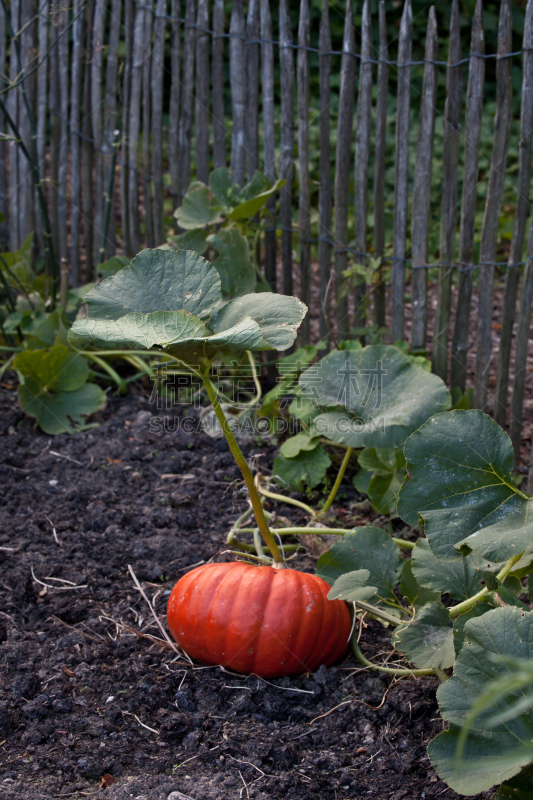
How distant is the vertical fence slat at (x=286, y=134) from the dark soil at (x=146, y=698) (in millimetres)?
1328

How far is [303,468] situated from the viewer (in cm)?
219

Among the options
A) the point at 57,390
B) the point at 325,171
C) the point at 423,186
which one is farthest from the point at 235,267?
the point at 57,390

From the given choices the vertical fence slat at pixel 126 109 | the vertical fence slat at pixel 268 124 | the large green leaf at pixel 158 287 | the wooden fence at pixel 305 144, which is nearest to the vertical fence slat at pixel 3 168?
the wooden fence at pixel 305 144

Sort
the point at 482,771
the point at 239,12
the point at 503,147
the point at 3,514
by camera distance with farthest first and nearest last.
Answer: the point at 239,12
the point at 503,147
the point at 3,514
the point at 482,771

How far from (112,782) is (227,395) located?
1.86 metres

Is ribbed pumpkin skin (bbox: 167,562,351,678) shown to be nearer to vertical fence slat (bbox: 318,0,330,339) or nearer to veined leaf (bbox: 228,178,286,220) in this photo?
vertical fence slat (bbox: 318,0,330,339)

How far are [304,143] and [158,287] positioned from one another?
1.57 metres

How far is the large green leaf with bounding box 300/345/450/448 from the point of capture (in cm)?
170

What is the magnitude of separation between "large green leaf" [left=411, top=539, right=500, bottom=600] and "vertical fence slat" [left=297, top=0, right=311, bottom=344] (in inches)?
60.0

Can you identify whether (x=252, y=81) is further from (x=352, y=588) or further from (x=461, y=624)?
→ (x=461, y=624)

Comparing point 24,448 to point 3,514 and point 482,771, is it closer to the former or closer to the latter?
point 3,514

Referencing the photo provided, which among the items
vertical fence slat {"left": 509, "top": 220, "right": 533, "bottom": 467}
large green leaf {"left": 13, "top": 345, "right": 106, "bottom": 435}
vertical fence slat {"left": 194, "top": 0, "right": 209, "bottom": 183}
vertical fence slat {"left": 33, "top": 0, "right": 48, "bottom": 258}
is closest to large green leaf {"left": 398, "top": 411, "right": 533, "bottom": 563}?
vertical fence slat {"left": 509, "top": 220, "right": 533, "bottom": 467}

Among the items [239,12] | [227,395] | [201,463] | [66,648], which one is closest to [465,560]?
[66,648]

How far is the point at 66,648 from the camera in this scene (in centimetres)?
150
